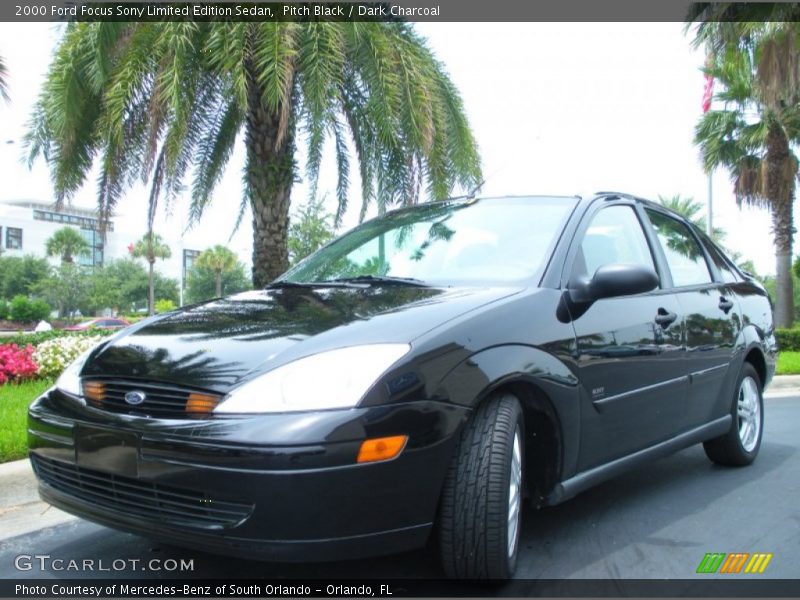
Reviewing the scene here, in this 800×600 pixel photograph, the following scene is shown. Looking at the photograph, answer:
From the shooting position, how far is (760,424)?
5.03m

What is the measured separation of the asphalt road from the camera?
3.03 m

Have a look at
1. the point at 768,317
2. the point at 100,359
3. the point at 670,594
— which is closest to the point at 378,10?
the point at 768,317

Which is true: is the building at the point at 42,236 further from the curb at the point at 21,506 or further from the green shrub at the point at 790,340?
the curb at the point at 21,506

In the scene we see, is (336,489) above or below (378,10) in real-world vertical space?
below

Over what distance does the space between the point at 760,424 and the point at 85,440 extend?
4.21 m

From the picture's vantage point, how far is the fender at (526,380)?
8.43ft

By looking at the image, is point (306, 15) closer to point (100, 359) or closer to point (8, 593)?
point (100, 359)

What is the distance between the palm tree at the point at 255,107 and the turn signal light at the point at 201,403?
235 inches

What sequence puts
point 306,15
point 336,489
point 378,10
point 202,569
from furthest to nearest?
point 378,10 < point 306,15 < point 202,569 < point 336,489

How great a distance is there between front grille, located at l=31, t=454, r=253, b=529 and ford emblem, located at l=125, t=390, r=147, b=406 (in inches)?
9.7

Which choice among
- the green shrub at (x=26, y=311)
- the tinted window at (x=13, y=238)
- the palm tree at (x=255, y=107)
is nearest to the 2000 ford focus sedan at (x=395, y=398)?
the palm tree at (x=255, y=107)

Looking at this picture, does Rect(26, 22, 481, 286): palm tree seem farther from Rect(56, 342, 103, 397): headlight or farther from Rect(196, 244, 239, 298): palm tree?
Rect(196, 244, 239, 298): palm tree

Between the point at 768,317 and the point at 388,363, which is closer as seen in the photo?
the point at 388,363

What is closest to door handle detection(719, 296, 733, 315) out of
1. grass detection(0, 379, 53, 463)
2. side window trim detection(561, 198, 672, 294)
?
side window trim detection(561, 198, 672, 294)
